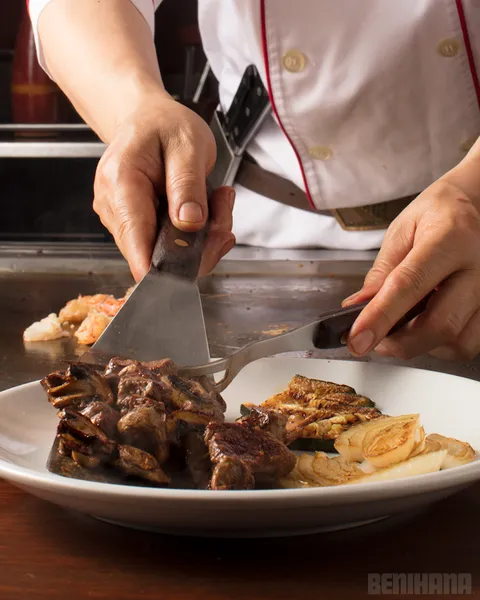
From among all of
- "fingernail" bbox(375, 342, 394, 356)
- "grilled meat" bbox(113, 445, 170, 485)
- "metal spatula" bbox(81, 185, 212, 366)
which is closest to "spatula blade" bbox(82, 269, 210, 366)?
"metal spatula" bbox(81, 185, 212, 366)

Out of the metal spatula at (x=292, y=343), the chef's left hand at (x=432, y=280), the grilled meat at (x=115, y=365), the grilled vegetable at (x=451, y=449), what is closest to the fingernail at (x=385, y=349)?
the chef's left hand at (x=432, y=280)

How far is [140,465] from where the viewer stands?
0.68m

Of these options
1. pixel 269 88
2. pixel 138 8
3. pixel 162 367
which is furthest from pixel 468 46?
pixel 162 367

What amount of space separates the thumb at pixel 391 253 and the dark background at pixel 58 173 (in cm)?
202

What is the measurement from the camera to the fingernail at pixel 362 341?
1054 mm

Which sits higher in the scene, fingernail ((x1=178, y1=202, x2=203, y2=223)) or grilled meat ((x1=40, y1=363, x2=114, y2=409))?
fingernail ((x1=178, y1=202, x2=203, y2=223))

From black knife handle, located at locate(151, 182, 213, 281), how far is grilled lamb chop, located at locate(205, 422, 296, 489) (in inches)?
11.5

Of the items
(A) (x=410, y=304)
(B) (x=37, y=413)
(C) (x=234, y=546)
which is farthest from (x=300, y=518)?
(A) (x=410, y=304)

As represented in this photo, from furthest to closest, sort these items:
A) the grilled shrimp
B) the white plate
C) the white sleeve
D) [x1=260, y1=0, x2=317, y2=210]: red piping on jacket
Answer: [x1=260, y1=0, x2=317, y2=210]: red piping on jacket → the white sleeve → the grilled shrimp → the white plate

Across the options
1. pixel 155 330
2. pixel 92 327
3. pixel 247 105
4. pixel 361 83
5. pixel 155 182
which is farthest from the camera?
pixel 247 105

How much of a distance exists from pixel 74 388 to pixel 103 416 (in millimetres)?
57

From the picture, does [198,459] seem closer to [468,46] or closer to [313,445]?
[313,445]

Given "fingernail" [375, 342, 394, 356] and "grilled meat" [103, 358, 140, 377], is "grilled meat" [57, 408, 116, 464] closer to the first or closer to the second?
"grilled meat" [103, 358, 140, 377]

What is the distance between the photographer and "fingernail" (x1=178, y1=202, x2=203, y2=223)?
42.3 inches
